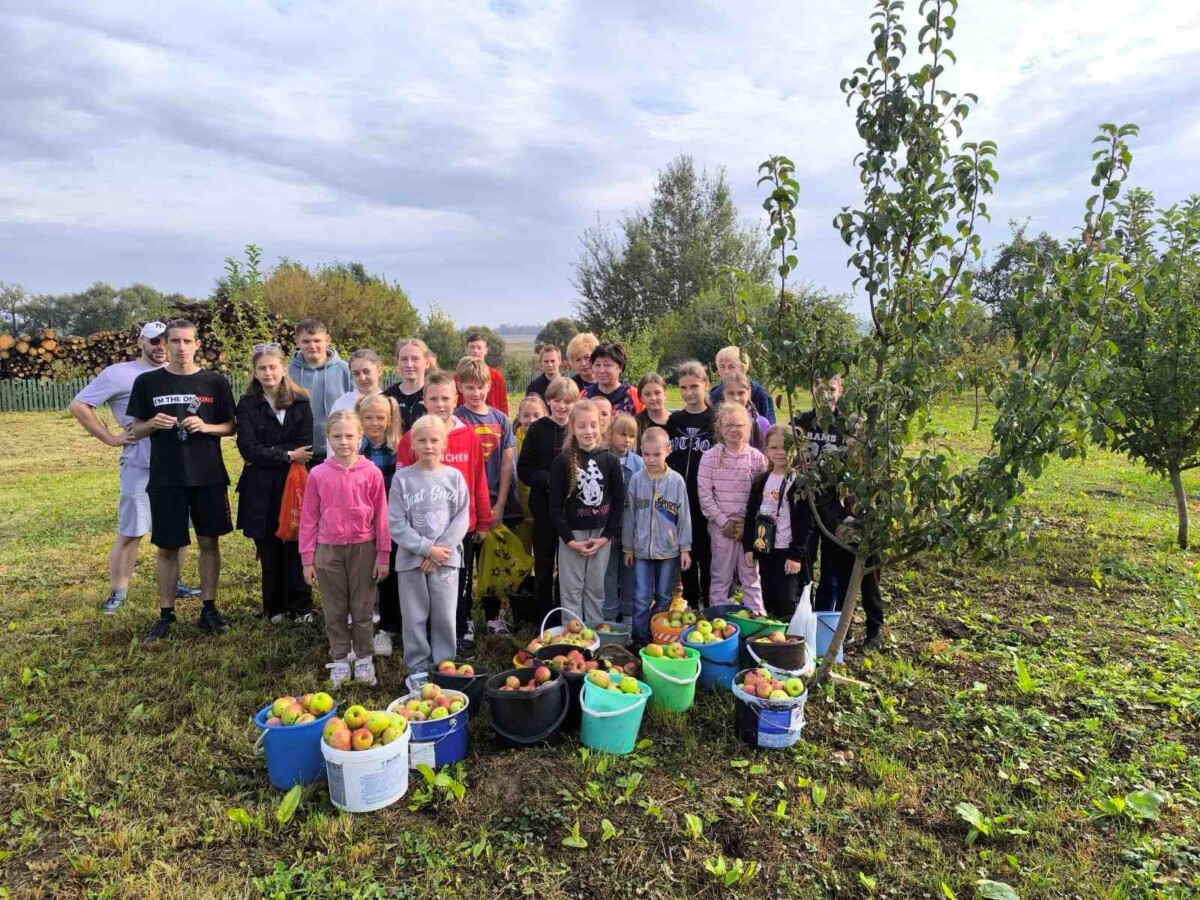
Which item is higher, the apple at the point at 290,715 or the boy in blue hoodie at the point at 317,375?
the boy in blue hoodie at the point at 317,375

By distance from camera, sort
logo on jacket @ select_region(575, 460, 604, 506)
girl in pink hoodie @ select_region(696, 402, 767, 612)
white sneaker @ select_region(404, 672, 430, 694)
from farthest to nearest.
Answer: girl in pink hoodie @ select_region(696, 402, 767, 612)
logo on jacket @ select_region(575, 460, 604, 506)
white sneaker @ select_region(404, 672, 430, 694)

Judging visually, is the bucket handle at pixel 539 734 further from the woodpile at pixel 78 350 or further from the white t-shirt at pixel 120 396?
the woodpile at pixel 78 350

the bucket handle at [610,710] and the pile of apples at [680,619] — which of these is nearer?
the bucket handle at [610,710]

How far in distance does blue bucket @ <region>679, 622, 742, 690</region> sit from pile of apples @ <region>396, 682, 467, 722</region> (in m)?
1.52

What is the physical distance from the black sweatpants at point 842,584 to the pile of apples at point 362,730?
3.25 m

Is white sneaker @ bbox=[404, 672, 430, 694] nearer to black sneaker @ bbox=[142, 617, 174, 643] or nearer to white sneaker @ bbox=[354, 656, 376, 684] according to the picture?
white sneaker @ bbox=[354, 656, 376, 684]

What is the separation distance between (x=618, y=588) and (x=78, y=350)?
2456 cm

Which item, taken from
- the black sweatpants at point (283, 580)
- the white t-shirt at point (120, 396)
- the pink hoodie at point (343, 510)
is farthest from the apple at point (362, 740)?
the white t-shirt at point (120, 396)

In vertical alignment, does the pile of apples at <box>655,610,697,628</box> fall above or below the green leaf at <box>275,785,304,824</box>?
above

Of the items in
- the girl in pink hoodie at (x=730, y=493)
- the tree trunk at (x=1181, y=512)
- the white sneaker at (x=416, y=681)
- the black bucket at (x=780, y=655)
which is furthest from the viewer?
the tree trunk at (x=1181, y=512)

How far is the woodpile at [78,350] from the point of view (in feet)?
68.3

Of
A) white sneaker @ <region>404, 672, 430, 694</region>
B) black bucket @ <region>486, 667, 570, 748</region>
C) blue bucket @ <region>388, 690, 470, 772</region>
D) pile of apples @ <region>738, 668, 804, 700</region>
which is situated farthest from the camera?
white sneaker @ <region>404, 672, 430, 694</region>

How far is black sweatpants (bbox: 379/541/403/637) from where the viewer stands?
5.49m

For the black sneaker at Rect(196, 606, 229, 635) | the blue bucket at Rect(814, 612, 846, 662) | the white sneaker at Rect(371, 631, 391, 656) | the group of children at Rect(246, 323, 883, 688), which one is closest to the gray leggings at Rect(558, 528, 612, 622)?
the group of children at Rect(246, 323, 883, 688)
